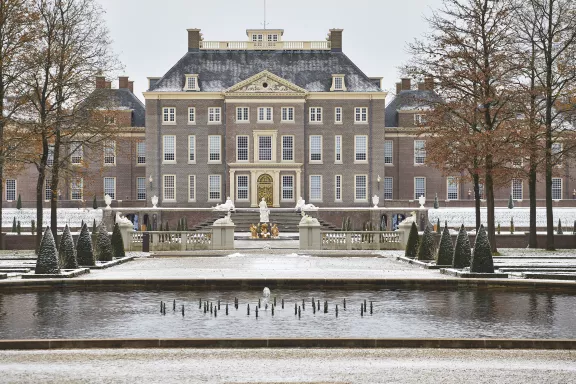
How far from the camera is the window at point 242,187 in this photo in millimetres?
68000

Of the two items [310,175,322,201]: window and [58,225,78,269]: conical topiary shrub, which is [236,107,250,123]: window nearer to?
[310,175,322,201]: window

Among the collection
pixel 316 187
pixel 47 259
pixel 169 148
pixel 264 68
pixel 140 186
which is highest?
pixel 264 68

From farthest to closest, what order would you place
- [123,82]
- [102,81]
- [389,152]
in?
[123,82]
[389,152]
[102,81]

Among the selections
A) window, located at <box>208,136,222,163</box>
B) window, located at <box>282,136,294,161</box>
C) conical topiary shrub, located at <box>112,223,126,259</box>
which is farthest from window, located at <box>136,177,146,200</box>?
conical topiary shrub, located at <box>112,223,126,259</box>

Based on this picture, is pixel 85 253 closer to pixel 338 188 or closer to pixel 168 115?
pixel 168 115

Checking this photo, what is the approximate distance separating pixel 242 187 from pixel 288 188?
351 cm

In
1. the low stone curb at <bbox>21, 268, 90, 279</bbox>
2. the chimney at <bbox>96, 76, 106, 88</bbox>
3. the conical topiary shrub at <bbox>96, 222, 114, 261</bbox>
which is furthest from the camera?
the chimney at <bbox>96, 76, 106, 88</bbox>

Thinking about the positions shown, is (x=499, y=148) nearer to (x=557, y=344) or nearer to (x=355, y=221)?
(x=557, y=344)

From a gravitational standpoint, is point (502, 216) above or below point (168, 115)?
below

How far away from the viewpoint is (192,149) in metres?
69.2

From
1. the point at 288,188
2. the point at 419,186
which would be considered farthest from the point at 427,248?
the point at 419,186

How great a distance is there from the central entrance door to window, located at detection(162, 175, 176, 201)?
6658mm

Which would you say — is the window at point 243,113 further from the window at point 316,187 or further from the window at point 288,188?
the window at point 316,187

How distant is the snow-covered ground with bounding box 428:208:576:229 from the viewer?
2443 inches
